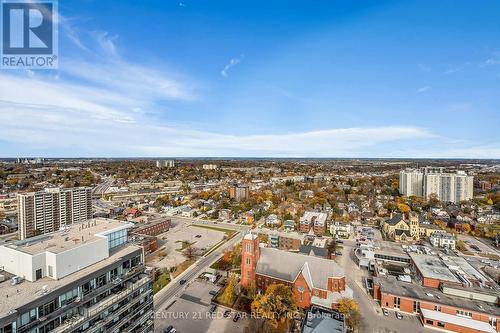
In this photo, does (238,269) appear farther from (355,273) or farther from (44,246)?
(44,246)

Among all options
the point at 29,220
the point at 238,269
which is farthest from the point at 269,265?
the point at 29,220

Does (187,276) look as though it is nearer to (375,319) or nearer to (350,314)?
(350,314)

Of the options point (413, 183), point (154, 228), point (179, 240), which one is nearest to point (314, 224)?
point (179, 240)

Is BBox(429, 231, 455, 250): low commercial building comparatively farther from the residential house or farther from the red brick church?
the red brick church

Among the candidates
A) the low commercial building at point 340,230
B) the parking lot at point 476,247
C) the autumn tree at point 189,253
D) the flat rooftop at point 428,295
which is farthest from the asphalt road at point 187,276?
the parking lot at point 476,247

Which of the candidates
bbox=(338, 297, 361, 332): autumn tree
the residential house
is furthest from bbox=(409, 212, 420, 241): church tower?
bbox=(338, 297, 361, 332): autumn tree

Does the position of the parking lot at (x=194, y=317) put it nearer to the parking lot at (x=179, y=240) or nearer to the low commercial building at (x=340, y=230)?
the parking lot at (x=179, y=240)
